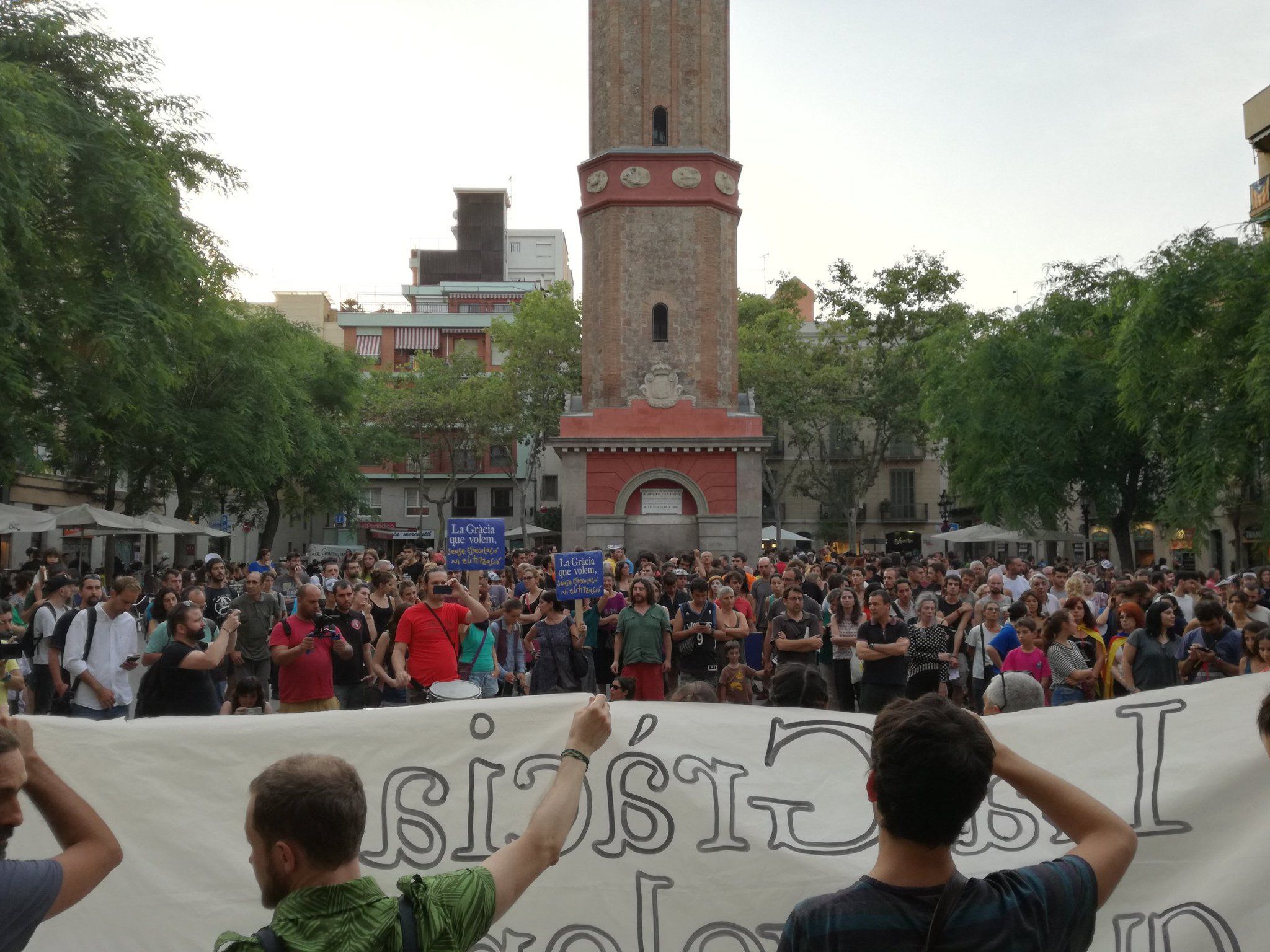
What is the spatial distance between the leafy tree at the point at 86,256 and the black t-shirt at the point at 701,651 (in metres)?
13.6

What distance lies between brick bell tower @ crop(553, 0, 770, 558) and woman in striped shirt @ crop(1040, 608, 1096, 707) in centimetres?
2723

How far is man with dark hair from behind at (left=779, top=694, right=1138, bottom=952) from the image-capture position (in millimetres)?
2328

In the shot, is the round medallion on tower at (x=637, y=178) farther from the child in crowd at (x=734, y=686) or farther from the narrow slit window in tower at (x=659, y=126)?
the child in crowd at (x=734, y=686)

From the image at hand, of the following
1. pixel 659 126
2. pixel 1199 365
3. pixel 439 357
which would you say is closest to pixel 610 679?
pixel 1199 365

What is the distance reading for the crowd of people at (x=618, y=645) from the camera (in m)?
8.66

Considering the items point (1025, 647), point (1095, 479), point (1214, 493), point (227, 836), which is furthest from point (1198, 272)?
point (227, 836)

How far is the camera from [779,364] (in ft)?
175

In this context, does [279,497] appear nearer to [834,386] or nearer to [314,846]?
[834,386]

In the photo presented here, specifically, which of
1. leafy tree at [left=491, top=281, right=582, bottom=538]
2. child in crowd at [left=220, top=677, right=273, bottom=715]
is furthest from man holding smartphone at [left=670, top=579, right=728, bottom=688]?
leafy tree at [left=491, top=281, right=582, bottom=538]

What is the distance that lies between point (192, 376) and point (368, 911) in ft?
108

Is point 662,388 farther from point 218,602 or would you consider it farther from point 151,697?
point 151,697

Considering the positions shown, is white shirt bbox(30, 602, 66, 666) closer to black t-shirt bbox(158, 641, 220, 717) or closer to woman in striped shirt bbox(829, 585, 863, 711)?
black t-shirt bbox(158, 641, 220, 717)

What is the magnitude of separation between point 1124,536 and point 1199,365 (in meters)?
10.8

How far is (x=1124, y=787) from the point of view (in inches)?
179
